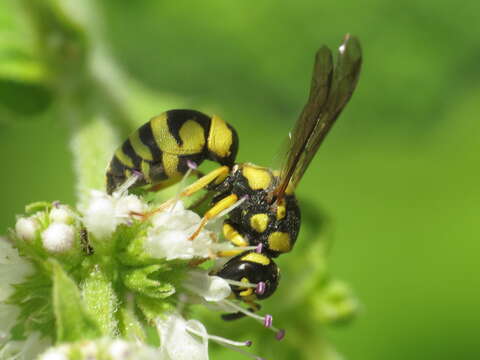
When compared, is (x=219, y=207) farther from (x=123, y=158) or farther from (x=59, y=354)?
(x=59, y=354)

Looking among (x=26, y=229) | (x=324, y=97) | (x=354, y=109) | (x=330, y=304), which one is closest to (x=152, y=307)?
(x=26, y=229)

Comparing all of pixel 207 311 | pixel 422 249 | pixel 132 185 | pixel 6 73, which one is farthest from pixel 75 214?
pixel 422 249

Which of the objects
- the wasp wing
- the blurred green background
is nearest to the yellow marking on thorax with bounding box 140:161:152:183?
the wasp wing

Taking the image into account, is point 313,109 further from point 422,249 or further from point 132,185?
point 422,249

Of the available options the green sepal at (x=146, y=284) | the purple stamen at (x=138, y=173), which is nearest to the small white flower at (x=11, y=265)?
the green sepal at (x=146, y=284)

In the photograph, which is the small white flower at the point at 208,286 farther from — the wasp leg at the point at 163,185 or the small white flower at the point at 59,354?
the small white flower at the point at 59,354
